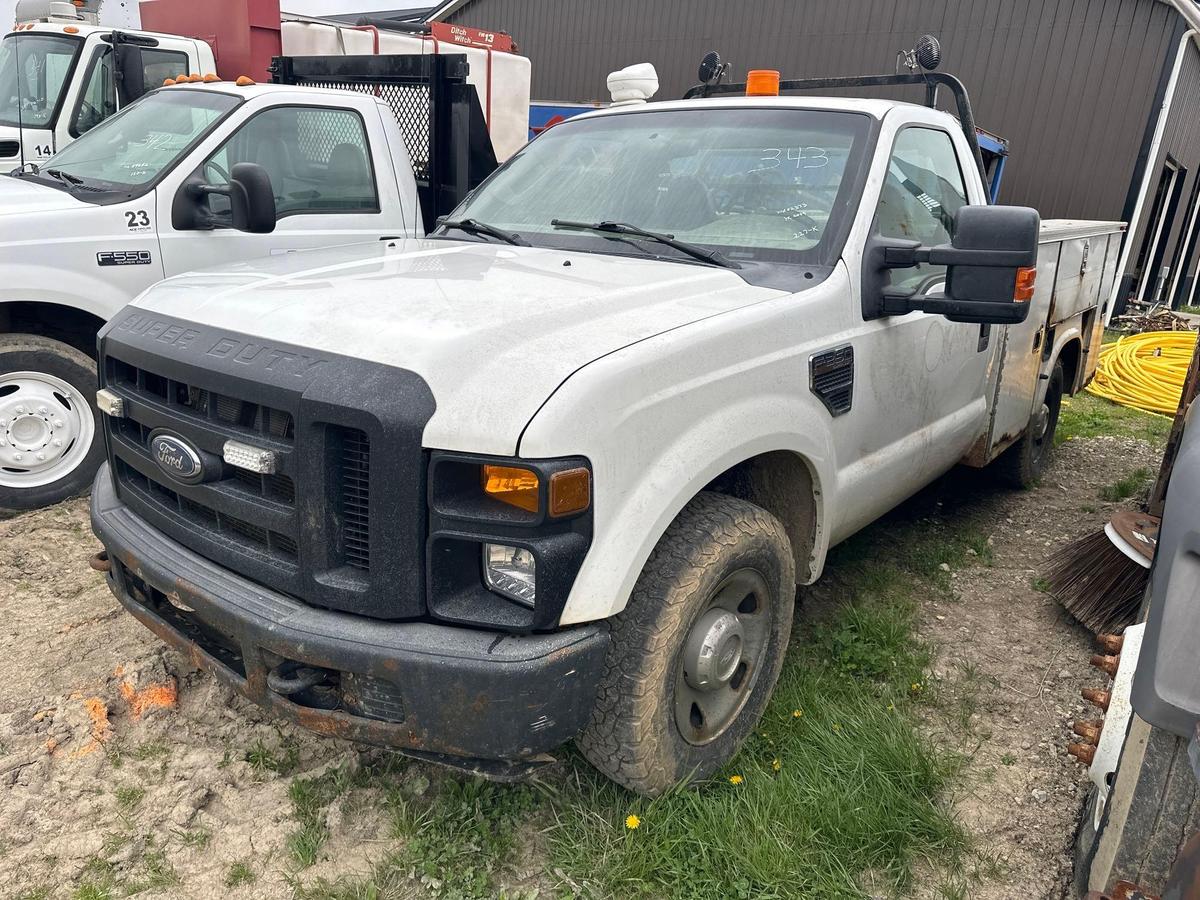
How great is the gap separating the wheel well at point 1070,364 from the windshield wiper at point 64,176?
212 inches

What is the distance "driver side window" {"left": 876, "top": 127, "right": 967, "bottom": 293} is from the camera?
321cm

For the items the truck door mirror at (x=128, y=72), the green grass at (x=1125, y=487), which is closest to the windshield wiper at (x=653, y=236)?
the green grass at (x=1125, y=487)

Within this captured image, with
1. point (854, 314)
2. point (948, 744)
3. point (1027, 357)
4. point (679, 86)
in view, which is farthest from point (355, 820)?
point (679, 86)

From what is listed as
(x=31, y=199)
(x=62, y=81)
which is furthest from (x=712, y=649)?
(x=62, y=81)

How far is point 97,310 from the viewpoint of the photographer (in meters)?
4.26

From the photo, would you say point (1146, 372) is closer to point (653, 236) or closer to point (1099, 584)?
point (1099, 584)

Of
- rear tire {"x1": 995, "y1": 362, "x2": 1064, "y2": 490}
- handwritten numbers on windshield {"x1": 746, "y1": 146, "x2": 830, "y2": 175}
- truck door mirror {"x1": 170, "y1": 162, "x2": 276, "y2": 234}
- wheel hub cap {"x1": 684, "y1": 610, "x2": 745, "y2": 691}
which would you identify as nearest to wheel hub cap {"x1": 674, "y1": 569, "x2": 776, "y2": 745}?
wheel hub cap {"x1": 684, "y1": 610, "x2": 745, "y2": 691}

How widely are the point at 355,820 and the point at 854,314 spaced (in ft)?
6.94

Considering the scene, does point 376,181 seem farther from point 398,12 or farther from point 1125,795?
point 398,12

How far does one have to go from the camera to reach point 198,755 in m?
2.74

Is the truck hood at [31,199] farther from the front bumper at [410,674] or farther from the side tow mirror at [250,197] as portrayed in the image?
the front bumper at [410,674]

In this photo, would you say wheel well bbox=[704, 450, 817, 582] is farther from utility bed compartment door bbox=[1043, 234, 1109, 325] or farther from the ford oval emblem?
utility bed compartment door bbox=[1043, 234, 1109, 325]

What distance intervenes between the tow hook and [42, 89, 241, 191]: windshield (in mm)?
3244

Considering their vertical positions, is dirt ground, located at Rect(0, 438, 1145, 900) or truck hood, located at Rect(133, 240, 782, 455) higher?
truck hood, located at Rect(133, 240, 782, 455)
